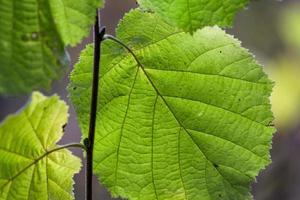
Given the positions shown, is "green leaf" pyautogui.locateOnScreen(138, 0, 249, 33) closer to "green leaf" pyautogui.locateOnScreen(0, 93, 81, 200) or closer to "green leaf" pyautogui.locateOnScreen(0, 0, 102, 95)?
"green leaf" pyautogui.locateOnScreen(0, 0, 102, 95)

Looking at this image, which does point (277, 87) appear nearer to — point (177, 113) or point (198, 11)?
point (177, 113)

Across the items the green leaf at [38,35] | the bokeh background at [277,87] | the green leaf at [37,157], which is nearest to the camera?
the green leaf at [38,35]

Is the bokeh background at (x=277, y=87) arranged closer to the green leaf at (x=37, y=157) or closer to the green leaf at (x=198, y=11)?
the green leaf at (x=37, y=157)

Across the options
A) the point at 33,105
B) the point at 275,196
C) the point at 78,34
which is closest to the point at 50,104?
the point at 33,105

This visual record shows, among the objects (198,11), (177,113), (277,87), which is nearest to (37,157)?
(177,113)

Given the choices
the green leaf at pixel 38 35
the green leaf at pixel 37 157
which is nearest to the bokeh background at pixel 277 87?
the green leaf at pixel 37 157

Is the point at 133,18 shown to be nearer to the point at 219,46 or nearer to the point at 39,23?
the point at 219,46
